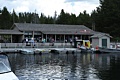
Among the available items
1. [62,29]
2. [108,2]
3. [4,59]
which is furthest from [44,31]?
[4,59]

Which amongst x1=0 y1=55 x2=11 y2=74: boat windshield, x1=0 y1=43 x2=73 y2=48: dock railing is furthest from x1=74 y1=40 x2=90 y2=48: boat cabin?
x1=0 y1=55 x2=11 y2=74: boat windshield

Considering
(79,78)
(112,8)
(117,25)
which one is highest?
(112,8)

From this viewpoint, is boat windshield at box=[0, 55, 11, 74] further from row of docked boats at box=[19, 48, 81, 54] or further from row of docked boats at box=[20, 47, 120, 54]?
row of docked boats at box=[20, 47, 120, 54]

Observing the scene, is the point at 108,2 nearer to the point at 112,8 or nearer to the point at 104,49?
the point at 112,8

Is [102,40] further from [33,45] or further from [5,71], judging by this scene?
[5,71]

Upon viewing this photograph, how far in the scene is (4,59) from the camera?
11469 mm

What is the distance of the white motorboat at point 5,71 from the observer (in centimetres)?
1005

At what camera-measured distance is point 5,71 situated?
1071cm

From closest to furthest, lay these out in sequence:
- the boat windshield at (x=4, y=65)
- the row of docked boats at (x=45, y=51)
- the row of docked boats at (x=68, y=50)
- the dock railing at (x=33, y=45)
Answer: the boat windshield at (x=4, y=65)
the row of docked boats at (x=45, y=51)
the row of docked boats at (x=68, y=50)
the dock railing at (x=33, y=45)

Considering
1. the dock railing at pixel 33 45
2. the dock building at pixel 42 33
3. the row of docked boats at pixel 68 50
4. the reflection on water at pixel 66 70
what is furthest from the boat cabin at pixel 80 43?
the reflection on water at pixel 66 70

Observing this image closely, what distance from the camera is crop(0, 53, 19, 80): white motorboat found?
10047mm

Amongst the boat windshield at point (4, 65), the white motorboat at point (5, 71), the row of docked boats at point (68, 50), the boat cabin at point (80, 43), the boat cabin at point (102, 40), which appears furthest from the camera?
the boat cabin at point (80, 43)

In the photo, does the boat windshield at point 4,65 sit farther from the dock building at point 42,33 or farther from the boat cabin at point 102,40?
the dock building at point 42,33

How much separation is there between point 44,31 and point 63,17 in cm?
4374
